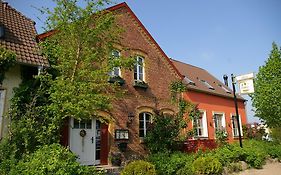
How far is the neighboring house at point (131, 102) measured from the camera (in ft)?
37.4

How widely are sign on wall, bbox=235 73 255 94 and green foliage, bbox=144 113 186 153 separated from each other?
142 inches

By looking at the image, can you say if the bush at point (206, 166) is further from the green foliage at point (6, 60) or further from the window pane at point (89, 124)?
the green foliage at point (6, 60)

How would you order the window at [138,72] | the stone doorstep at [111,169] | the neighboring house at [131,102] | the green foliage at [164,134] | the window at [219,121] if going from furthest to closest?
the window at [219,121]
the window at [138,72]
the green foliage at [164,134]
the neighboring house at [131,102]
the stone doorstep at [111,169]

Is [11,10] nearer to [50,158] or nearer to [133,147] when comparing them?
[50,158]

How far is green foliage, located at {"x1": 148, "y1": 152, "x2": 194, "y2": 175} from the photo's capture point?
35.3 feet

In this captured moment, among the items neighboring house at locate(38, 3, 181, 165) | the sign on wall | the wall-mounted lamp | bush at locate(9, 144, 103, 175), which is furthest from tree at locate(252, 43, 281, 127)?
bush at locate(9, 144, 103, 175)

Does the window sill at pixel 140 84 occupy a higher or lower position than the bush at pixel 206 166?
higher

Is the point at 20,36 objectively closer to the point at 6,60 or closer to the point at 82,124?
the point at 6,60

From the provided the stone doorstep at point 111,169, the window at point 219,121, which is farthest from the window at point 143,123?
the window at point 219,121

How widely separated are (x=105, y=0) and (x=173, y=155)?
7401mm

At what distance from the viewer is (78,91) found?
854 cm

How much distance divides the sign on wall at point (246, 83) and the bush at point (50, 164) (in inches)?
351

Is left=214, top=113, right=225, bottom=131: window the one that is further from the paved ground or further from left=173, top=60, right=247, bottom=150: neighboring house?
the paved ground

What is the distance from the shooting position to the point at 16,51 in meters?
9.38
